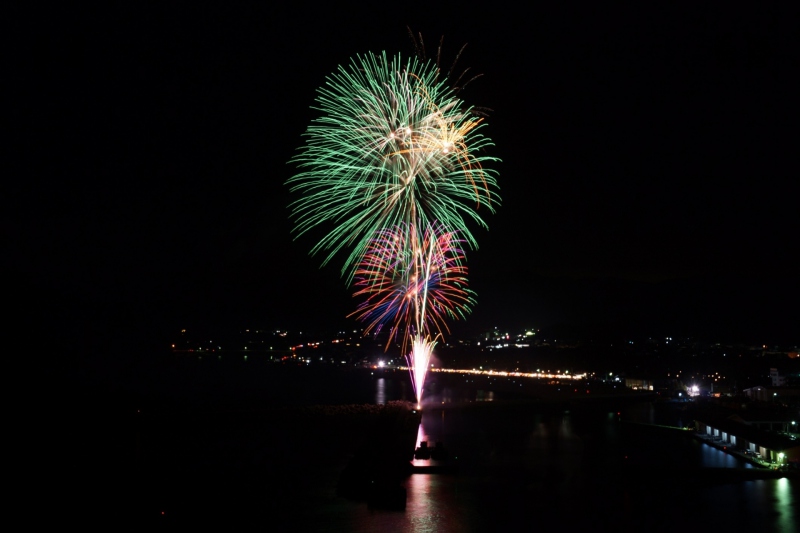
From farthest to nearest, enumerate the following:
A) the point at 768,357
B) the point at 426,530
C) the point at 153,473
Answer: the point at 768,357 → the point at 153,473 → the point at 426,530

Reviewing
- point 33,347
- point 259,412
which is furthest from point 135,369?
point 259,412

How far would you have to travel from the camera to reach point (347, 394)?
23.6 metres

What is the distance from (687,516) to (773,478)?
210 cm

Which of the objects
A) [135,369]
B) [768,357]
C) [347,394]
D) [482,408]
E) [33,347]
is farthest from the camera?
[135,369]

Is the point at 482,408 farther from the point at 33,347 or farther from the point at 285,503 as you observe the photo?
the point at 33,347

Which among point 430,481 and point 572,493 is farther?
point 430,481

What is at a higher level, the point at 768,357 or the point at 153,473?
the point at 768,357

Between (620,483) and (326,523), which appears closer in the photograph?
(326,523)

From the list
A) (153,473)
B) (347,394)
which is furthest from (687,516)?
(347,394)

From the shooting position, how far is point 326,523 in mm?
5895

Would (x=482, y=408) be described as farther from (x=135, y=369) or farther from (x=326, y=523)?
(x=135, y=369)

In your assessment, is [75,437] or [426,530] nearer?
[426,530]

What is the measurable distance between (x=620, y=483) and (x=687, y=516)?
4.24 ft

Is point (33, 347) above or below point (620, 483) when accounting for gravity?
above
